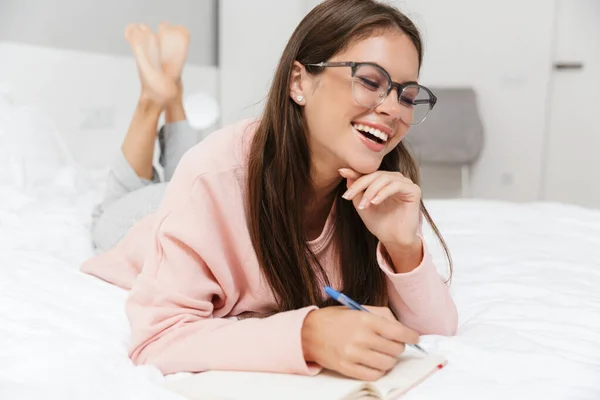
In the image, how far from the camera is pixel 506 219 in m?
1.57

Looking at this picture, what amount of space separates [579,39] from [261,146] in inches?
107

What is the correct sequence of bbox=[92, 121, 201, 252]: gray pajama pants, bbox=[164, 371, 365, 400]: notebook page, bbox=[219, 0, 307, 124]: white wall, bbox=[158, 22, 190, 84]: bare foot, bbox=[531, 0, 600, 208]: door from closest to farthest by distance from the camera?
bbox=[164, 371, 365, 400]: notebook page → bbox=[92, 121, 201, 252]: gray pajama pants → bbox=[158, 22, 190, 84]: bare foot → bbox=[219, 0, 307, 124]: white wall → bbox=[531, 0, 600, 208]: door

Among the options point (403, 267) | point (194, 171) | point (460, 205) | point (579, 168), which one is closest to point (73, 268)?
point (194, 171)

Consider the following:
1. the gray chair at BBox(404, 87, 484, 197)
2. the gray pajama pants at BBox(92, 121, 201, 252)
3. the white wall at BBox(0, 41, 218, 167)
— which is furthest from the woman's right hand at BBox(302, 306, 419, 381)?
the gray chair at BBox(404, 87, 484, 197)

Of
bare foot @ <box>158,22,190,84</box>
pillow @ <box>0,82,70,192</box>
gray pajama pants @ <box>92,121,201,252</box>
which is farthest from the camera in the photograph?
bare foot @ <box>158,22,190,84</box>

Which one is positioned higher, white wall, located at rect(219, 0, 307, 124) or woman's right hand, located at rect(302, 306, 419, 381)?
white wall, located at rect(219, 0, 307, 124)

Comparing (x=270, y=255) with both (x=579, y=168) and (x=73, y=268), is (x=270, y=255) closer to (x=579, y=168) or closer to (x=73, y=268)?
(x=73, y=268)

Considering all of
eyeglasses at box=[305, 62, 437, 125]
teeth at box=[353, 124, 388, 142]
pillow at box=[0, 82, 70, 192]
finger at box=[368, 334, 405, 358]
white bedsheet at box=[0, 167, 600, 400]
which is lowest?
white bedsheet at box=[0, 167, 600, 400]

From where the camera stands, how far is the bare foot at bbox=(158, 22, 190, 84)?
1724mm

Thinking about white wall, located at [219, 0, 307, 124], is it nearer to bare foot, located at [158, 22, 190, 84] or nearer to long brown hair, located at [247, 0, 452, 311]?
bare foot, located at [158, 22, 190, 84]

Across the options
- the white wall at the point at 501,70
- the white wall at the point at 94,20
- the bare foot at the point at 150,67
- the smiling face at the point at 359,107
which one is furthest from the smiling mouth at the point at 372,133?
the white wall at the point at 501,70

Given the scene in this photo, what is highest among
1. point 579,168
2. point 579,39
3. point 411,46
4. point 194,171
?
point 579,39

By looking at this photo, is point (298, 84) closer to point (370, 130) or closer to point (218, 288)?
point (370, 130)

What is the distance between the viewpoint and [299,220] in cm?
88
